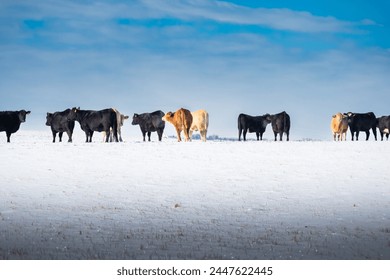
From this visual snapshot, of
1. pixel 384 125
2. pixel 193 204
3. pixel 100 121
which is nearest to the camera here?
pixel 193 204

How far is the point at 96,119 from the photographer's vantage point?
39438 millimetres

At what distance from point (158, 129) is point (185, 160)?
64.7 feet

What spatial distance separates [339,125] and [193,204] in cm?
3262

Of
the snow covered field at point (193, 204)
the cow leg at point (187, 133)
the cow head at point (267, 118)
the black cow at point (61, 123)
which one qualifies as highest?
the cow head at point (267, 118)

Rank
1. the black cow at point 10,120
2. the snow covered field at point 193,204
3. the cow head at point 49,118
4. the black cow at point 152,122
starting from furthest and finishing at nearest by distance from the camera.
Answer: the black cow at point 152,122 < the cow head at point 49,118 < the black cow at point 10,120 < the snow covered field at point 193,204

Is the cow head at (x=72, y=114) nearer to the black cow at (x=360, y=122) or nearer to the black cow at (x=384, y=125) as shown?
the black cow at (x=360, y=122)

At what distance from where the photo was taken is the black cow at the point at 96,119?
1547 inches

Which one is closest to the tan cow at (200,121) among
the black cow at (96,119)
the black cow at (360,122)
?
the black cow at (96,119)

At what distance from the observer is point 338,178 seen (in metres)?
22.2

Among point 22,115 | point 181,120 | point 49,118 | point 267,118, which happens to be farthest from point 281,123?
point 22,115

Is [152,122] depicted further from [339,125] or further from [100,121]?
[339,125]

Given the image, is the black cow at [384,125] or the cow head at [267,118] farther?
the black cow at [384,125]

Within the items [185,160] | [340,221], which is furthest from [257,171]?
[340,221]

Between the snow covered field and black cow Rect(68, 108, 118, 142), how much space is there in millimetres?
8534
